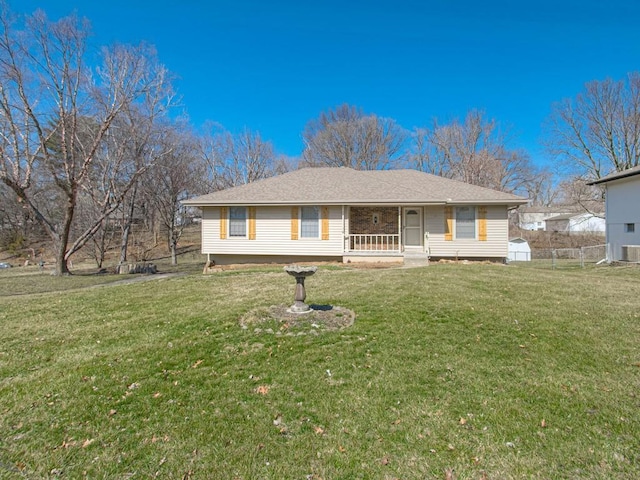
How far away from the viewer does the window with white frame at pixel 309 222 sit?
14.1 metres

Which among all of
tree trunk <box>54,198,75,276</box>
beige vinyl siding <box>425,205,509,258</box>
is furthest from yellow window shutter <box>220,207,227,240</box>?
beige vinyl siding <box>425,205,509,258</box>

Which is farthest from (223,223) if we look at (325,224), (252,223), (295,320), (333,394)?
(333,394)

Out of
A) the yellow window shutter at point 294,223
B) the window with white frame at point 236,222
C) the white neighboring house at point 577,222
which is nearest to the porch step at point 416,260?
the yellow window shutter at point 294,223

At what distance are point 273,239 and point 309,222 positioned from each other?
178 centimetres

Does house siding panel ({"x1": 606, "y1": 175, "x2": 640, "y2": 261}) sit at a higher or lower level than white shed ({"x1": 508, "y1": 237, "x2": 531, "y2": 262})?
higher

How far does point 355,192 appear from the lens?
46.6ft

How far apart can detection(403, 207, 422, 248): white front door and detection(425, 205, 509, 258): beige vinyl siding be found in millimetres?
398

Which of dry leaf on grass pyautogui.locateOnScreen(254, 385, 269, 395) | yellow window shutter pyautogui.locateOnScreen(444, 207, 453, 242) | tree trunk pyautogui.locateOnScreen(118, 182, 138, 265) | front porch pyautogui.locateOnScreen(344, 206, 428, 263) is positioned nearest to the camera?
dry leaf on grass pyautogui.locateOnScreen(254, 385, 269, 395)

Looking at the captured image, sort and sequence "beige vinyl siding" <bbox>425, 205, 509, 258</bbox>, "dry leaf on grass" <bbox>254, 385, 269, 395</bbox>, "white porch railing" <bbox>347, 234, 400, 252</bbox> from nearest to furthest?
"dry leaf on grass" <bbox>254, 385, 269, 395</bbox>, "beige vinyl siding" <bbox>425, 205, 509, 258</bbox>, "white porch railing" <bbox>347, 234, 400, 252</bbox>

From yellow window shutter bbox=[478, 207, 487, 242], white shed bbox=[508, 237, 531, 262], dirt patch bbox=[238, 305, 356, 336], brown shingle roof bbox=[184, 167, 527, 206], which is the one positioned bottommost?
dirt patch bbox=[238, 305, 356, 336]

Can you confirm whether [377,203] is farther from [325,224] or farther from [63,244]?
[63,244]

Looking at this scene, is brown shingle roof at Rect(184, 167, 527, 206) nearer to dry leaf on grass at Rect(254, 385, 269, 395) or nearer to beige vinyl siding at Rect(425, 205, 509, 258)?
beige vinyl siding at Rect(425, 205, 509, 258)

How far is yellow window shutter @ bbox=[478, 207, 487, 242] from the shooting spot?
44.3 ft

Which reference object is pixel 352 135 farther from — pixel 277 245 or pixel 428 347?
pixel 428 347
